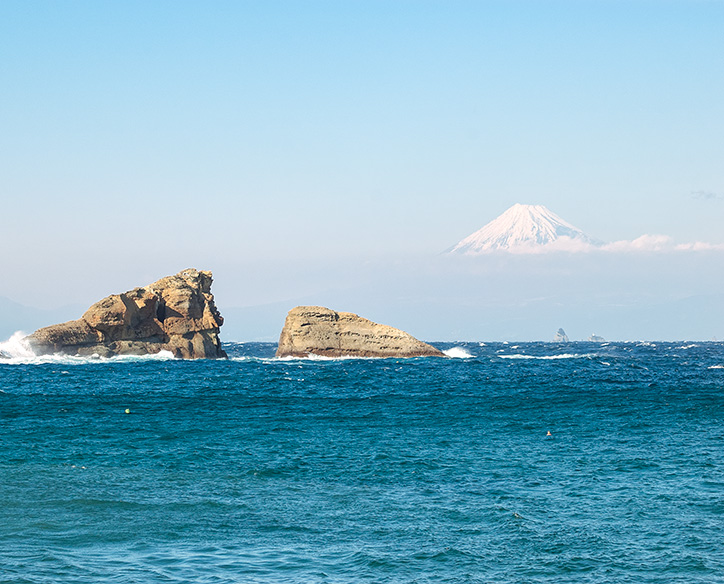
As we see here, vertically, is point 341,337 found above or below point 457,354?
above

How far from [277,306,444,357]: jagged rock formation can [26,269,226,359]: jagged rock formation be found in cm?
1211

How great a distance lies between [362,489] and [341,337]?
266ft

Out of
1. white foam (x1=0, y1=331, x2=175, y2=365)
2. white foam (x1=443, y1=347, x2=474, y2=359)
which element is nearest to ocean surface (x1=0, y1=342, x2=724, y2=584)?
white foam (x1=0, y1=331, x2=175, y2=365)

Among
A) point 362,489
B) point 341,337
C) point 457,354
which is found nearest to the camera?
point 362,489

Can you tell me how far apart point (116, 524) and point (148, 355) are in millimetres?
82051

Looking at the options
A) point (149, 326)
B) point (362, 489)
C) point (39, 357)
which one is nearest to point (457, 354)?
point (149, 326)

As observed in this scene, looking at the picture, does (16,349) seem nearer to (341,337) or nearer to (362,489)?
(341,337)

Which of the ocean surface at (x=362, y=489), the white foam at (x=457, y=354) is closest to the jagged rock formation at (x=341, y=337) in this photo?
the white foam at (x=457, y=354)

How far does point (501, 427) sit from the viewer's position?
36.3 meters

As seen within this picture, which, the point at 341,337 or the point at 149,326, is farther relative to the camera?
the point at 341,337

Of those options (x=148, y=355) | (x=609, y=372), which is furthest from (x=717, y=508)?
(x=148, y=355)

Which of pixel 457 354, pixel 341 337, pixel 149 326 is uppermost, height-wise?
pixel 149 326

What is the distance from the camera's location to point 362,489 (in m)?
23.4

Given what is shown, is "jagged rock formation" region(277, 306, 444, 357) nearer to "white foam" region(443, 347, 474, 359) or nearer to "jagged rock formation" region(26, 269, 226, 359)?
"white foam" region(443, 347, 474, 359)
